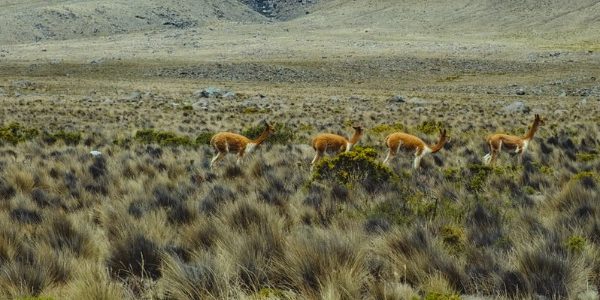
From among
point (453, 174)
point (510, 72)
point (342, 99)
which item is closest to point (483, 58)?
point (510, 72)

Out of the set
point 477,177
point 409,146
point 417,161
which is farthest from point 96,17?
point 477,177

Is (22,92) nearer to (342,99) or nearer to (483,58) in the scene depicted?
(342,99)

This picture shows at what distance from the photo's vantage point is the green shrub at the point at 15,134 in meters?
14.7

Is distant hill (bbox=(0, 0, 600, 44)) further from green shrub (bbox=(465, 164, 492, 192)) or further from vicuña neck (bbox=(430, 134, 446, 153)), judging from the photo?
green shrub (bbox=(465, 164, 492, 192))

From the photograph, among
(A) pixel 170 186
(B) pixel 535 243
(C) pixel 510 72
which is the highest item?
(B) pixel 535 243

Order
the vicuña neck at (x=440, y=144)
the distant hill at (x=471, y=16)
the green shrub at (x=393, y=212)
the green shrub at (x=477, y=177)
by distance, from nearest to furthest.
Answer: the green shrub at (x=393, y=212) → the green shrub at (x=477, y=177) → the vicuña neck at (x=440, y=144) → the distant hill at (x=471, y=16)

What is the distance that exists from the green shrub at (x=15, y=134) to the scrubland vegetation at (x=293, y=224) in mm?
174

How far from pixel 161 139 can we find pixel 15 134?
4.13 meters

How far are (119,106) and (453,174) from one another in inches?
923

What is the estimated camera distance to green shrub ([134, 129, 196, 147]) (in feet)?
49.6

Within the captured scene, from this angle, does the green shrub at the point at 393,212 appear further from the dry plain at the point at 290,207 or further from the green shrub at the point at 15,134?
the green shrub at the point at 15,134

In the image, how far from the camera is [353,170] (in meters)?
9.11

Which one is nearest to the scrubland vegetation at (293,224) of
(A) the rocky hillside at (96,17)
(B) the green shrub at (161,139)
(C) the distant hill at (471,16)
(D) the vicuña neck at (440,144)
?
(D) the vicuña neck at (440,144)

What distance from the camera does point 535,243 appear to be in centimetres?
454
